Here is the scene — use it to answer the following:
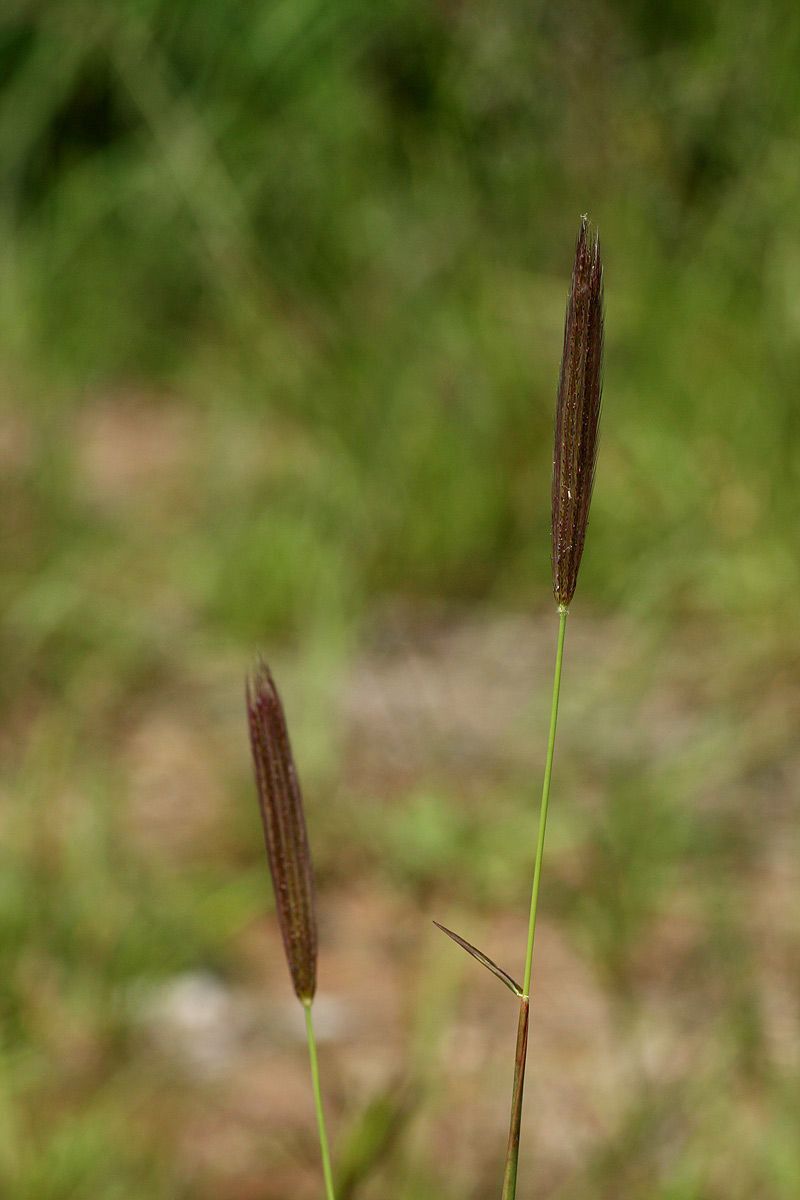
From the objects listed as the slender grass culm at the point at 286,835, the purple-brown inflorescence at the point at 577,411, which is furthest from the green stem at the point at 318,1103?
the purple-brown inflorescence at the point at 577,411

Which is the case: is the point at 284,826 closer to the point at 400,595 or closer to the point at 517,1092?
the point at 517,1092

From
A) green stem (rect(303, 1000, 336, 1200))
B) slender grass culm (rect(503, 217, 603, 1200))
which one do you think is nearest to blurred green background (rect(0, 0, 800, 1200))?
green stem (rect(303, 1000, 336, 1200))

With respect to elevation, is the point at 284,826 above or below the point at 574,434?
below

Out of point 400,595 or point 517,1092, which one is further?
point 400,595

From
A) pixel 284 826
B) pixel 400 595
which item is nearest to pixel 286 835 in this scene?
pixel 284 826

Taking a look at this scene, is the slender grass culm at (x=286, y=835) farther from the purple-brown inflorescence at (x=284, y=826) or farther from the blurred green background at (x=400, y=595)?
the blurred green background at (x=400, y=595)
